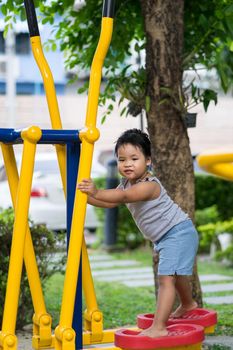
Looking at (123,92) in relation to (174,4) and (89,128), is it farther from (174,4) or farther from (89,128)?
(89,128)

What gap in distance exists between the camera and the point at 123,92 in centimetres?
572

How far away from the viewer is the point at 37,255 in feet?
20.6

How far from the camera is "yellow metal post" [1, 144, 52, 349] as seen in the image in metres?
4.27

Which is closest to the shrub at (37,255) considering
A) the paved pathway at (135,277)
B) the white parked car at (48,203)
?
the paved pathway at (135,277)

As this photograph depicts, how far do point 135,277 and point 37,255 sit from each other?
3.30 metres

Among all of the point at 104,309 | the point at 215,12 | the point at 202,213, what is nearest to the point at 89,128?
the point at 215,12

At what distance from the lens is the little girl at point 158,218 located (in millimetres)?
4125

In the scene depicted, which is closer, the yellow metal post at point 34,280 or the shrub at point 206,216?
the yellow metal post at point 34,280

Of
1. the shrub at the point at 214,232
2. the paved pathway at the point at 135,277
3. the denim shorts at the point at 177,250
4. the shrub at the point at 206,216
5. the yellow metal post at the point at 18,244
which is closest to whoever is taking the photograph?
the yellow metal post at the point at 18,244

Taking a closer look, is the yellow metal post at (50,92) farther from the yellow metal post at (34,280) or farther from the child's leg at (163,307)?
the child's leg at (163,307)

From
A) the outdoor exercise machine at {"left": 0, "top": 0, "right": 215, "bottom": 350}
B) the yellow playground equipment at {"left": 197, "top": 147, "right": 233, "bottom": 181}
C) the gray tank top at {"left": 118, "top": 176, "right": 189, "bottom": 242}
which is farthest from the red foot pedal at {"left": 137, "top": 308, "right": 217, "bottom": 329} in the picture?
the yellow playground equipment at {"left": 197, "top": 147, "right": 233, "bottom": 181}

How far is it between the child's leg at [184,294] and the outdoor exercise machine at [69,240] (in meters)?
0.31

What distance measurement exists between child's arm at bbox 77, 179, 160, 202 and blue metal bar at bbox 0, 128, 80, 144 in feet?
0.76

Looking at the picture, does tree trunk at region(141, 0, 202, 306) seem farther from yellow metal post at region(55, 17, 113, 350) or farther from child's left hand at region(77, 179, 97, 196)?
child's left hand at region(77, 179, 97, 196)
